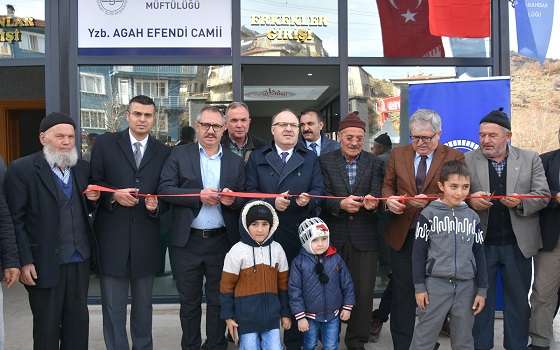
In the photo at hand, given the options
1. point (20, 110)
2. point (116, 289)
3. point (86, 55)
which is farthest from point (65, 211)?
point (20, 110)

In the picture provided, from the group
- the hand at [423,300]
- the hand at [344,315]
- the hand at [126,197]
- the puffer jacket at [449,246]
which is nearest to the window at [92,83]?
the hand at [126,197]

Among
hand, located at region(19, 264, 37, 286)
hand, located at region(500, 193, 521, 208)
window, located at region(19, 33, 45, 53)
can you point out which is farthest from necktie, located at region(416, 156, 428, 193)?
window, located at region(19, 33, 45, 53)

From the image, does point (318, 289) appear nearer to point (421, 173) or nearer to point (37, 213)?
point (421, 173)

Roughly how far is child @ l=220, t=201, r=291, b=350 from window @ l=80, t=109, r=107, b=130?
3042 millimetres

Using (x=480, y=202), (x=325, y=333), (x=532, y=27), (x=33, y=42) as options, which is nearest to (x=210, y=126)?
(x=325, y=333)

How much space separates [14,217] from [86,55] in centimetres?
297

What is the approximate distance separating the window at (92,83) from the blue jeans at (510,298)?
14.5 feet

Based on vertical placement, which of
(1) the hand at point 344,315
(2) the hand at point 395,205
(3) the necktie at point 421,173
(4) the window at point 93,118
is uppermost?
(4) the window at point 93,118

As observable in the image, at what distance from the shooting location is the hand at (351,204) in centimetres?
406

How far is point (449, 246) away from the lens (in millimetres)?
3664

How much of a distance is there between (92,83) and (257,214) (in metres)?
3.34

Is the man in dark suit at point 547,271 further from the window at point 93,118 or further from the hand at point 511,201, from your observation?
the window at point 93,118

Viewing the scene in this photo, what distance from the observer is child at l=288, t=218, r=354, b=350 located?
3836 mm

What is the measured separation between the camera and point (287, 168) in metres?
4.23
